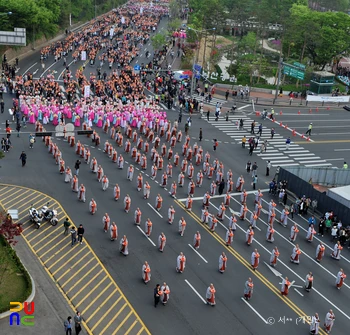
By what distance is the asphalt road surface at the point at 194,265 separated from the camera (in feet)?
86.1

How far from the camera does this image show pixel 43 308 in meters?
25.9

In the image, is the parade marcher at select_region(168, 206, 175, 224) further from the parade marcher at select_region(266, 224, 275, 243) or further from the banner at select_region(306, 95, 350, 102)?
the banner at select_region(306, 95, 350, 102)

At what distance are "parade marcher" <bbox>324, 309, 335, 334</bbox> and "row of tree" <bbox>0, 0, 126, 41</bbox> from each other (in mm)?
52116

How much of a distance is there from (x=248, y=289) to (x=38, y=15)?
224 ft

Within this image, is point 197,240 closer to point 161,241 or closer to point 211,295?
point 161,241

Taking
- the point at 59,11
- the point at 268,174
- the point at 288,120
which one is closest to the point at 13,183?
the point at 268,174

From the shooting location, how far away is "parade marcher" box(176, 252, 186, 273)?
29188 millimetres

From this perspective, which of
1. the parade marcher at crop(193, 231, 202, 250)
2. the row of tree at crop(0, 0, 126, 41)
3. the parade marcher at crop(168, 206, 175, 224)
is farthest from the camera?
the row of tree at crop(0, 0, 126, 41)

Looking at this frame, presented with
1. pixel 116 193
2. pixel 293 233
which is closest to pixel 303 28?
pixel 116 193

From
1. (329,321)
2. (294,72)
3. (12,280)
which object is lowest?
(12,280)

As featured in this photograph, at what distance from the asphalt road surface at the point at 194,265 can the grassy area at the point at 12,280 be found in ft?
14.0

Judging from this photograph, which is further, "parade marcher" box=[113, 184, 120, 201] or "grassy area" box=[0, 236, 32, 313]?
"parade marcher" box=[113, 184, 120, 201]

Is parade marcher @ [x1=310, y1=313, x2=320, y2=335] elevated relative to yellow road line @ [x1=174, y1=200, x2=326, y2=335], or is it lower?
elevated

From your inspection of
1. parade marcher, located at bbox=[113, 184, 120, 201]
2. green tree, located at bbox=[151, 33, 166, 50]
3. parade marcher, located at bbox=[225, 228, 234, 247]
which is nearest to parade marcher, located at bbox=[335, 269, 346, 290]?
parade marcher, located at bbox=[225, 228, 234, 247]
